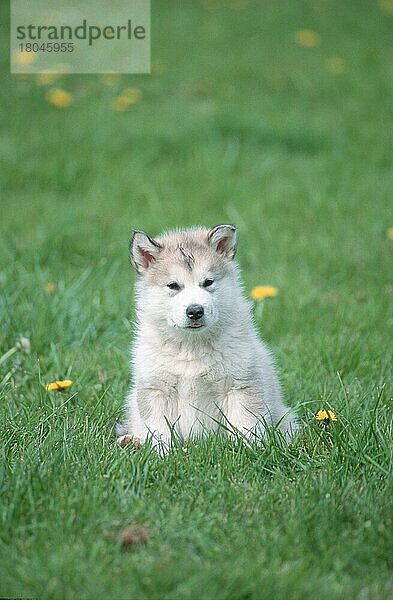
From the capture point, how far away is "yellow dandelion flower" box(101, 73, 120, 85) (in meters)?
9.27

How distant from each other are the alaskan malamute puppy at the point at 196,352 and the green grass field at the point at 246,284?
193 mm

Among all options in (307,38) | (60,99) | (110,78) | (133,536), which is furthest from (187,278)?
(307,38)

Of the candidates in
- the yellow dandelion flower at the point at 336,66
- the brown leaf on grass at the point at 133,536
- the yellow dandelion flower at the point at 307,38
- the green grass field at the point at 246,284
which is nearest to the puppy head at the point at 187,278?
the green grass field at the point at 246,284

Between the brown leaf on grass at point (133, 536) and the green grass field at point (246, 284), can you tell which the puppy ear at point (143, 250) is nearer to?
the green grass field at point (246, 284)

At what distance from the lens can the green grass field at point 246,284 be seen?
2.93m

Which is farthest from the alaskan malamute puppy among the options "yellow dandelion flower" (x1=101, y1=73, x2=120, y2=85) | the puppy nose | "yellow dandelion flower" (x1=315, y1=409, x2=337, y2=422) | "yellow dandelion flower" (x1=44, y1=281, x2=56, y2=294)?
"yellow dandelion flower" (x1=101, y1=73, x2=120, y2=85)

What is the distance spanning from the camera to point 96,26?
10.2 meters

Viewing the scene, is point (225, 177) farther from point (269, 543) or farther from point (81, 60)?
point (269, 543)

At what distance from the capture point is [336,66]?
10016 mm

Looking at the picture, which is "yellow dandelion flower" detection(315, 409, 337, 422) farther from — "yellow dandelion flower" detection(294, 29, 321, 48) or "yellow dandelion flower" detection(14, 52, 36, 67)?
"yellow dandelion flower" detection(294, 29, 321, 48)

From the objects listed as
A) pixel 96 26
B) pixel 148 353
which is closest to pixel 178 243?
pixel 148 353

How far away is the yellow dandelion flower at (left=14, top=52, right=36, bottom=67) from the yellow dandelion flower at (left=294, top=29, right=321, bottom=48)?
316 cm

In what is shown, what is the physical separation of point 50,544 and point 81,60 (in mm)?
7453

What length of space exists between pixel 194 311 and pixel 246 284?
2.30m
